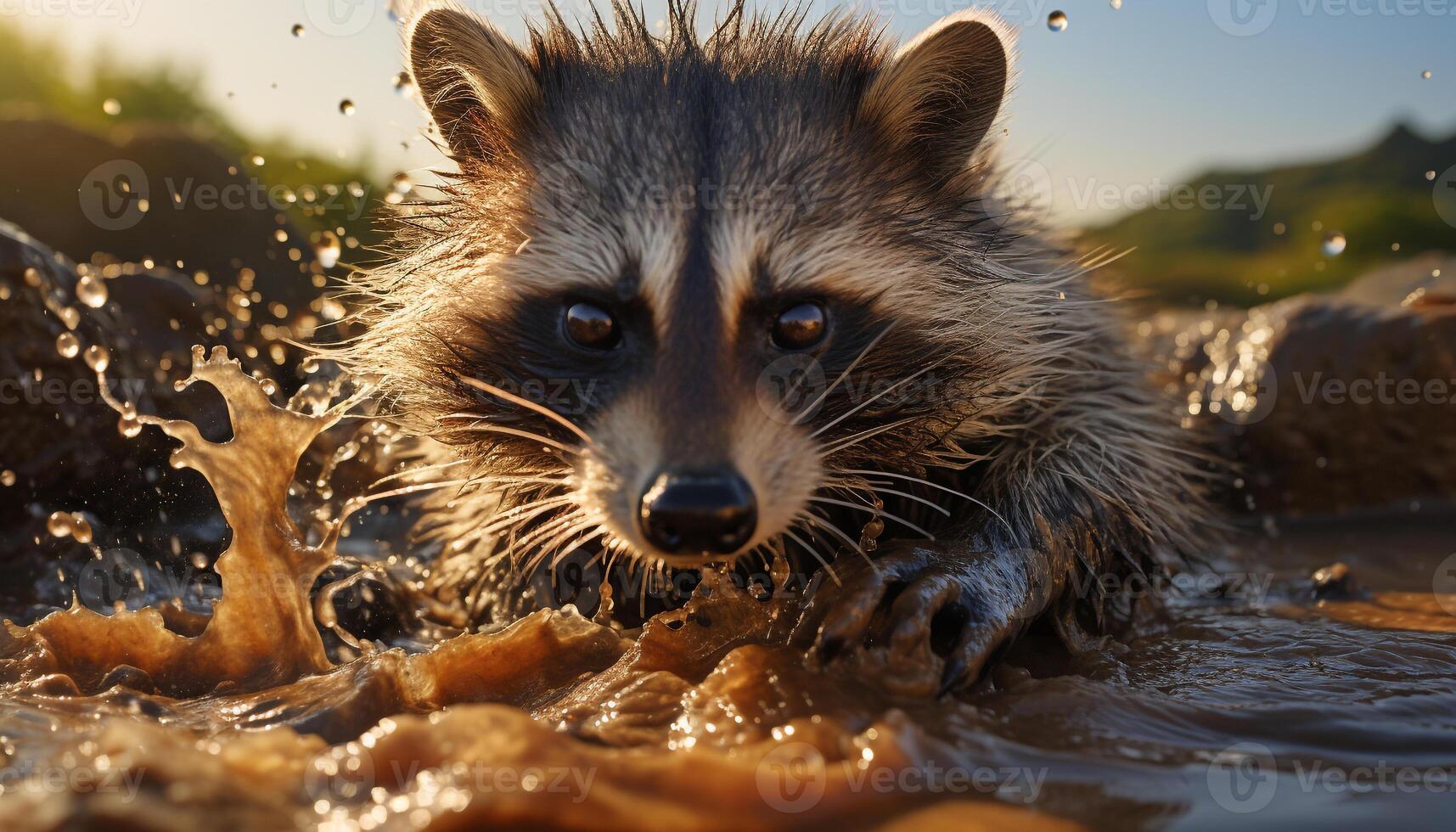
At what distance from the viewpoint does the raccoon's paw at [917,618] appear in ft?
8.60

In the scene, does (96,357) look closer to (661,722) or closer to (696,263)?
(696,263)

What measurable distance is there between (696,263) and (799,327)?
341 mm

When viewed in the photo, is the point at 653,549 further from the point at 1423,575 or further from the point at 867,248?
the point at 1423,575

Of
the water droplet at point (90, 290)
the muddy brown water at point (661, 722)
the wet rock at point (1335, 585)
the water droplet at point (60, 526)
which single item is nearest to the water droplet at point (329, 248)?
the water droplet at point (90, 290)

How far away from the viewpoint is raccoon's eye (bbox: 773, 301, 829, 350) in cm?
313

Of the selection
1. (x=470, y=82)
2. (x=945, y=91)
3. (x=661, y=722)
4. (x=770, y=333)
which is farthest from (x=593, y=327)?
(x=945, y=91)

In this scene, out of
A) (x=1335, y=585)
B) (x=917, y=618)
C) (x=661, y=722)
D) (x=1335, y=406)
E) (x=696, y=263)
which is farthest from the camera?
(x=1335, y=406)

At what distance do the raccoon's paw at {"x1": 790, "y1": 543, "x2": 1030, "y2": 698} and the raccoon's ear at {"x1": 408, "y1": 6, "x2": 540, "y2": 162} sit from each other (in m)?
1.74

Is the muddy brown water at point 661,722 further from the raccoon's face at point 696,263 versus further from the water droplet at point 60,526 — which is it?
the water droplet at point 60,526

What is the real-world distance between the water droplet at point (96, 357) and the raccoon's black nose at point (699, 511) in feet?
10.3

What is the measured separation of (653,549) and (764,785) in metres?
0.79

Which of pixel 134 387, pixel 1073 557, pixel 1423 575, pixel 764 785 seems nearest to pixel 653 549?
pixel 764 785

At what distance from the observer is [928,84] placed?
136 inches

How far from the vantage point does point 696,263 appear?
119 inches
